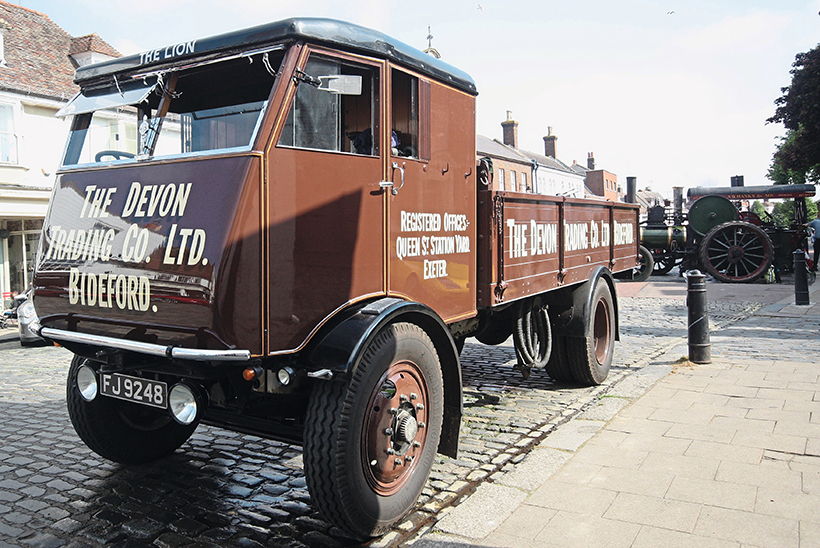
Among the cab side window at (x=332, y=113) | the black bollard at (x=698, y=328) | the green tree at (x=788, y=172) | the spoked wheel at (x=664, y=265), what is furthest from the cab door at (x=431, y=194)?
the green tree at (x=788, y=172)

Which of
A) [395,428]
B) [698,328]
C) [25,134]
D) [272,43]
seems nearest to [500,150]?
[25,134]

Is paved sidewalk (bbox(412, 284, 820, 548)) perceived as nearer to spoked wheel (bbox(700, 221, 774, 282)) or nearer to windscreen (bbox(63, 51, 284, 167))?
windscreen (bbox(63, 51, 284, 167))

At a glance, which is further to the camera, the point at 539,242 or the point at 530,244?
the point at 539,242

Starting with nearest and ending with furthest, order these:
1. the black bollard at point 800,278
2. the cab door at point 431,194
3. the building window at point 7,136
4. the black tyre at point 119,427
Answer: the cab door at point 431,194 < the black tyre at point 119,427 < the black bollard at point 800,278 < the building window at point 7,136

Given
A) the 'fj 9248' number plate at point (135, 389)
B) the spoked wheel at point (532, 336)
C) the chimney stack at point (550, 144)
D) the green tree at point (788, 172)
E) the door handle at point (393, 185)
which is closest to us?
the 'fj 9248' number plate at point (135, 389)

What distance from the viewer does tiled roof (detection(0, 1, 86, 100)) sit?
1748 cm

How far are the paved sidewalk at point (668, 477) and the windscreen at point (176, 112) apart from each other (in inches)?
92.3

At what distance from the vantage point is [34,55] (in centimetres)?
1900

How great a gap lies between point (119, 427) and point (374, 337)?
2030mm

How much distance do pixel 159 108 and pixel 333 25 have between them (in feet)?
3.56

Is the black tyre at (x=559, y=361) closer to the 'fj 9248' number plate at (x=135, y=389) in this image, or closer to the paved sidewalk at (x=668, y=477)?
the paved sidewalk at (x=668, y=477)

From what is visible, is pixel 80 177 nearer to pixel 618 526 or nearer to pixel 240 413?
pixel 240 413

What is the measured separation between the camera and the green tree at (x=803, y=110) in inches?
912

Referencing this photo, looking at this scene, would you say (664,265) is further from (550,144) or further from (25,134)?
(550,144)
